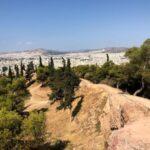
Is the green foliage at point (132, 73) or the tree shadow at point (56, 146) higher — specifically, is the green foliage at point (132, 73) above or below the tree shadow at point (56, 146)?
above

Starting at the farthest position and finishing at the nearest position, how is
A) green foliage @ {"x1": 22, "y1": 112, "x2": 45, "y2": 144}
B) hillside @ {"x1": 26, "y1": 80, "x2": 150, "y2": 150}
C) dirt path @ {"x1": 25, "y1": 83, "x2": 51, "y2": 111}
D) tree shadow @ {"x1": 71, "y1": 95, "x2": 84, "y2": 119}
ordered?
dirt path @ {"x1": 25, "y1": 83, "x2": 51, "y2": 111}
tree shadow @ {"x1": 71, "y1": 95, "x2": 84, "y2": 119}
green foliage @ {"x1": 22, "y1": 112, "x2": 45, "y2": 144}
hillside @ {"x1": 26, "y1": 80, "x2": 150, "y2": 150}

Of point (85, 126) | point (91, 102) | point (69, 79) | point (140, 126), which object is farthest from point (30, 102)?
point (140, 126)

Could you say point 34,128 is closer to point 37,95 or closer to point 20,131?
point 20,131

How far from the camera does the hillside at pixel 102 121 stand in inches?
978

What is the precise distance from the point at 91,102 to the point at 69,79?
8.66 metres

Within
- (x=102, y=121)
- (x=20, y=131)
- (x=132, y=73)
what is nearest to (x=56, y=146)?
(x=20, y=131)

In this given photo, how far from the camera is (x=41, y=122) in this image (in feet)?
171

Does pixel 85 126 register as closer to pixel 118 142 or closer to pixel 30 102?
pixel 118 142

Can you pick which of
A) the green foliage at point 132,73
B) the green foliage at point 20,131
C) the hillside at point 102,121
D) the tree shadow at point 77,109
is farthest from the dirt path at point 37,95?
the green foliage at point 20,131

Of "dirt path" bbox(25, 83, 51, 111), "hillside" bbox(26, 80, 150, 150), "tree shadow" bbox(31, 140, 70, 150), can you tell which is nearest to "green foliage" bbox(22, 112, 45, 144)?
"tree shadow" bbox(31, 140, 70, 150)

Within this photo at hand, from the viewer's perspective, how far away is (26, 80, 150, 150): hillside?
81.5ft

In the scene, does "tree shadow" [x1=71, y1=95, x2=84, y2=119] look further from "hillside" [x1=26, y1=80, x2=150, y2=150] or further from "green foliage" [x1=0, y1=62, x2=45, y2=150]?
"green foliage" [x1=0, y1=62, x2=45, y2=150]

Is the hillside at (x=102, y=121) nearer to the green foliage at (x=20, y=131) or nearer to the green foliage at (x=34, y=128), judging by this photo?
the green foliage at (x=34, y=128)

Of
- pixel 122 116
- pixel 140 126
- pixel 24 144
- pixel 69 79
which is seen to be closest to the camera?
pixel 140 126
